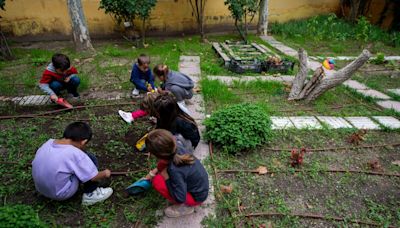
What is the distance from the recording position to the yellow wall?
315 inches

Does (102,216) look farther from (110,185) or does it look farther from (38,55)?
(38,55)

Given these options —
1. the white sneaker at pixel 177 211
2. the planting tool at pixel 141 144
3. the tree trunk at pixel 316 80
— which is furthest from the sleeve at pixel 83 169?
the tree trunk at pixel 316 80

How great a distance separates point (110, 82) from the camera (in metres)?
5.19

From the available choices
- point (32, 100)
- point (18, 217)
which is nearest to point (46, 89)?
point (32, 100)

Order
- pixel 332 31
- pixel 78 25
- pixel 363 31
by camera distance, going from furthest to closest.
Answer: pixel 332 31
pixel 363 31
pixel 78 25

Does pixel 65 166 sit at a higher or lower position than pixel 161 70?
lower

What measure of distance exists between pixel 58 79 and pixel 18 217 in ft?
9.22

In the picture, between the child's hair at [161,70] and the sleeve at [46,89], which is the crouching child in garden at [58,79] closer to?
the sleeve at [46,89]

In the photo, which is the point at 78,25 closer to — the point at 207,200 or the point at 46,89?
the point at 46,89

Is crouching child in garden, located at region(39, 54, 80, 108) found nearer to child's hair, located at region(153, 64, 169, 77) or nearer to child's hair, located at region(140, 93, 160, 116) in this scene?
child's hair, located at region(153, 64, 169, 77)

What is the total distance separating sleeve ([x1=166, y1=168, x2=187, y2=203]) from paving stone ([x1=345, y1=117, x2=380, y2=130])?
114 inches

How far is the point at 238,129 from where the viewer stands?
10.3ft

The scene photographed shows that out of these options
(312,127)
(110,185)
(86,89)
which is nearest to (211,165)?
(110,185)

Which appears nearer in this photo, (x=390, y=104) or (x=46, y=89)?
(x=46, y=89)
